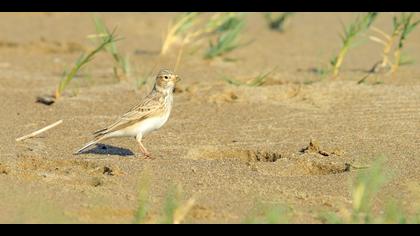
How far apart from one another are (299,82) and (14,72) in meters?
3.19

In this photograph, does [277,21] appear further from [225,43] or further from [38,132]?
[38,132]

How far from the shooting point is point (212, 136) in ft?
25.2

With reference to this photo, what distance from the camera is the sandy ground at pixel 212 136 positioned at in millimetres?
5820

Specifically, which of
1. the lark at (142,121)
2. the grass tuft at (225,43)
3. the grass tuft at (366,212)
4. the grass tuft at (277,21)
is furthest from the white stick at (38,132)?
the grass tuft at (277,21)

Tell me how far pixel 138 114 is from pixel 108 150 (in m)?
0.40

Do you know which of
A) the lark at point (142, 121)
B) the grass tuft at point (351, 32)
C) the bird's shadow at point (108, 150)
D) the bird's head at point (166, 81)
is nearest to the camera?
the lark at point (142, 121)

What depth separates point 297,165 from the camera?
6.82 meters

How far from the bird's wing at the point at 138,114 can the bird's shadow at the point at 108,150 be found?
20cm

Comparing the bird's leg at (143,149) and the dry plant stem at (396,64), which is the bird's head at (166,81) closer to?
the bird's leg at (143,149)

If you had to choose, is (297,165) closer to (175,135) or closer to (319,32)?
(175,135)

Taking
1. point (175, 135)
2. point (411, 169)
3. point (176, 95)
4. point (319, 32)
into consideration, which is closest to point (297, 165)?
point (411, 169)

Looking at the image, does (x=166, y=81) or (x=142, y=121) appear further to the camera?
(x=166, y=81)

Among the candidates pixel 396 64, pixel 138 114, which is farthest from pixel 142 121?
pixel 396 64

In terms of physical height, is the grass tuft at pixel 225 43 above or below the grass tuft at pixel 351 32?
above
